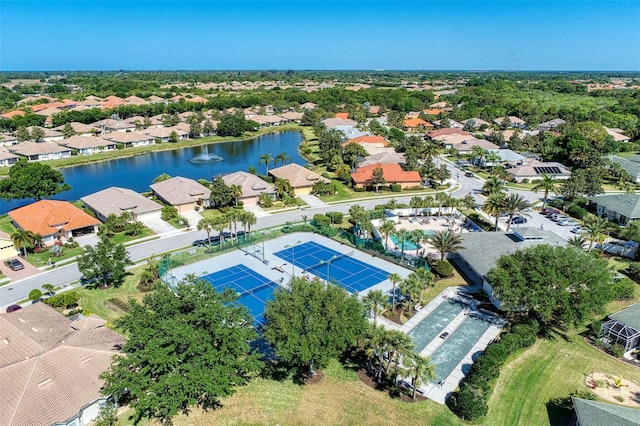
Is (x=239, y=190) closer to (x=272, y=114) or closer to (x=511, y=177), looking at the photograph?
(x=511, y=177)

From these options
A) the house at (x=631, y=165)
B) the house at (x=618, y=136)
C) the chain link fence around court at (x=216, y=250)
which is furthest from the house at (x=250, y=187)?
the house at (x=618, y=136)

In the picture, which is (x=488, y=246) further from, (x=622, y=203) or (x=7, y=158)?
(x=7, y=158)

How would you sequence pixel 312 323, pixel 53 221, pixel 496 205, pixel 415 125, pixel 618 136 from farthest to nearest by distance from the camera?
pixel 415 125
pixel 618 136
pixel 53 221
pixel 496 205
pixel 312 323

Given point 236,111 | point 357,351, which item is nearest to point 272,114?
point 236,111

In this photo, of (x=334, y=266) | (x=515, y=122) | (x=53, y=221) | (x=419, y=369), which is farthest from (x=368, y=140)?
(x=419, y=369)

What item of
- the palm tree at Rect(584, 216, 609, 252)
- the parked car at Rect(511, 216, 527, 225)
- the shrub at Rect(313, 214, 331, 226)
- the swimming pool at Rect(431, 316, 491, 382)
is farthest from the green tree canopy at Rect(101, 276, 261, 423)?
the parked car at Rect(511, 216, 527, 225)

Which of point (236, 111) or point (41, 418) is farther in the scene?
point (236, 111)
